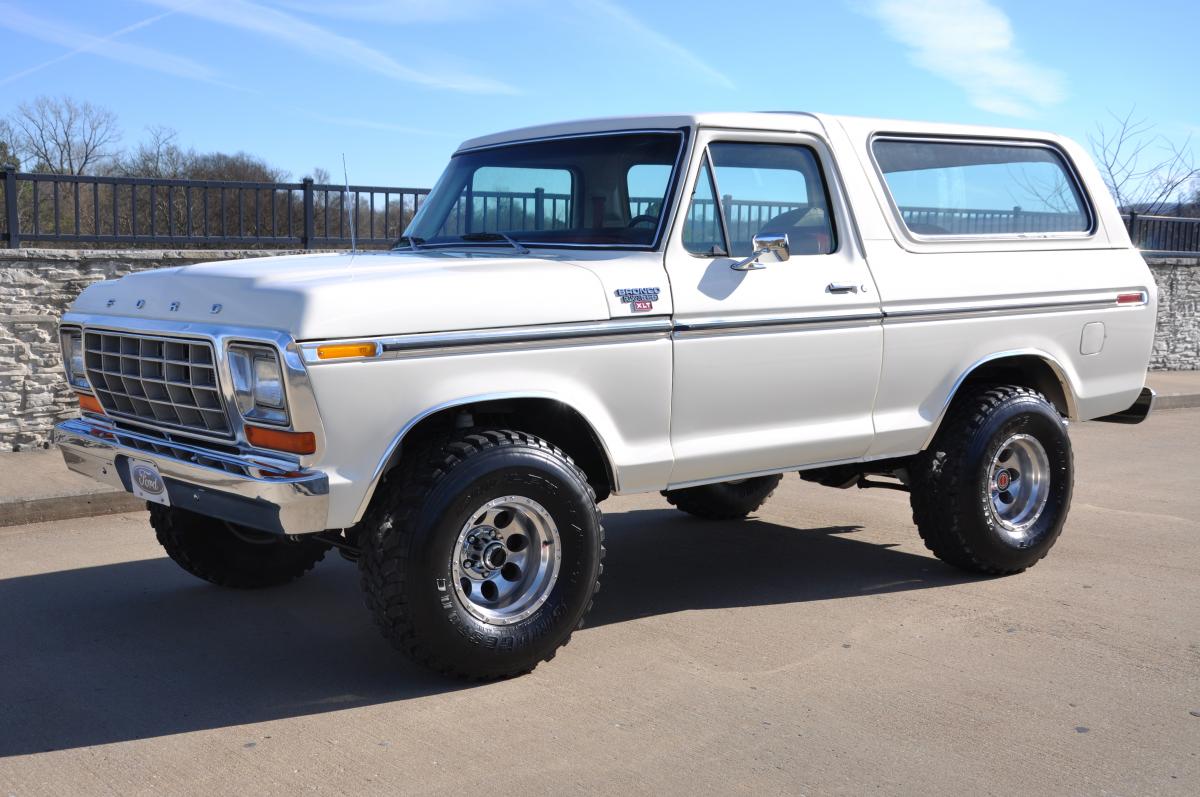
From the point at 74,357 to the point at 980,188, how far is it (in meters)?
4.33

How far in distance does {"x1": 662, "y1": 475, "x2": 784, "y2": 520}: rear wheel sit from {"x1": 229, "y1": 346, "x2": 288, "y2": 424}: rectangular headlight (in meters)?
3.42

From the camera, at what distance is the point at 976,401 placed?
5.87m

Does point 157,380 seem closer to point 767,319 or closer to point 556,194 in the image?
point 556,194

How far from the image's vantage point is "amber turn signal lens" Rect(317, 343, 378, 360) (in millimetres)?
3938

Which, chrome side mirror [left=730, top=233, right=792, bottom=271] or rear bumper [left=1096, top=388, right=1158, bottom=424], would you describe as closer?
chrome side mirror [left=730, top=233, right=792, bottom=271]

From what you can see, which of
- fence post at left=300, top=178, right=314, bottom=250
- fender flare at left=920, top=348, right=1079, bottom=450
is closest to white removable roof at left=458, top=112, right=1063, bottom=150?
fender flare at left=920, top=348, right=1079, bottom=450

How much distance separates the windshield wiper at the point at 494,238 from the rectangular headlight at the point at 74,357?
5.46 feet

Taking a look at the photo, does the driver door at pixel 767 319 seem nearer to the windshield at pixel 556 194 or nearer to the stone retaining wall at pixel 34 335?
the windshield at pixel 556 194

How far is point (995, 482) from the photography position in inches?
236

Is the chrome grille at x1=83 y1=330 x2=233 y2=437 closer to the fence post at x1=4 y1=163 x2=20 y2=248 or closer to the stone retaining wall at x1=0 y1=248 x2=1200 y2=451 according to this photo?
the stone retaining wall at x1=0 y1=248 x2=1200 y2=451

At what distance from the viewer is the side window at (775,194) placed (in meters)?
5.14

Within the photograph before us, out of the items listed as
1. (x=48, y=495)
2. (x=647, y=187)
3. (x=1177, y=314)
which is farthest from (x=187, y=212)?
(x=1177, y=314)

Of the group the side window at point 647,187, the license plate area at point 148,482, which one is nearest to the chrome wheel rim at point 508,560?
the license plate area at point 148,482

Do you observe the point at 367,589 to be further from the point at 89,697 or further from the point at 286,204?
the point at 286,204
